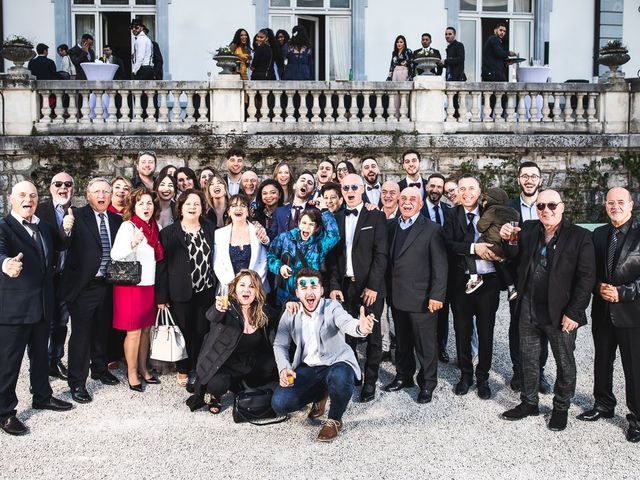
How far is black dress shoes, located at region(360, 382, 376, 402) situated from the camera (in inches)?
251

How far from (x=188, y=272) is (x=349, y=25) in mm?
10059

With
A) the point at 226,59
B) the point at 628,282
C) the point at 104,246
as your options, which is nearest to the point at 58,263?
the point at 104,246

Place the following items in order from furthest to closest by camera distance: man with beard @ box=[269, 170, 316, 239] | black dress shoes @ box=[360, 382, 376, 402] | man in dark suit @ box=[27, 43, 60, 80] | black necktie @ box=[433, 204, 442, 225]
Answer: man in dark suit @ box=[27, 43, 60, 80], black necktie @ box=[433, 204, 442, 225], man with beard @ box=[269, 170, 316, 239], black dress shoes @ box=[360, 382, 376, 402]

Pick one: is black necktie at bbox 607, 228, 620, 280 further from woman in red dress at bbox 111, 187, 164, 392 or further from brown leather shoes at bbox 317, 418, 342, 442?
woman in red dress at bbox 111, 187, 164, 392

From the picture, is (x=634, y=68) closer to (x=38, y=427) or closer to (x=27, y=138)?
(x=27, y=138)

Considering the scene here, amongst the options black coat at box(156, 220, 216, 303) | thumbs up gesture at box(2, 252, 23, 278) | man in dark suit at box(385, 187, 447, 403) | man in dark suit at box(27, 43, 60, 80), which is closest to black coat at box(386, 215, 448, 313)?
man in dark suit at box(385, 187, 447, 403)

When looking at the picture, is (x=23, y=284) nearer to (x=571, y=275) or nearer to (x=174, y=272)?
(x=174, y=272)

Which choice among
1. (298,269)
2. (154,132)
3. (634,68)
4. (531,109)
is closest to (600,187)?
(531,109)

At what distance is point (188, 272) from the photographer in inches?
259

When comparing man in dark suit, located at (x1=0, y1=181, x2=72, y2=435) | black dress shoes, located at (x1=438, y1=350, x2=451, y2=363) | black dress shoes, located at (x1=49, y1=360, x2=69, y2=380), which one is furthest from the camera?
black dress shoes, located at (x1=438, y1=350, x2=451, y2=363)

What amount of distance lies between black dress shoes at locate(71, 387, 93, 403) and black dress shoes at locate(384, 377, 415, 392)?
2.42m

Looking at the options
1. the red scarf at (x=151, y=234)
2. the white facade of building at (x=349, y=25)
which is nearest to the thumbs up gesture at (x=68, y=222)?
the red scarf at (x=151, y=234)

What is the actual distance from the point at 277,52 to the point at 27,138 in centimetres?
406

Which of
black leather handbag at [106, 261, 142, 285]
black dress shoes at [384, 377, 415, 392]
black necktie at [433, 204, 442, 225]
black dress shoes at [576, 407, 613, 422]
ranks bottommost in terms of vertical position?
black dress shoes at [576, 407, 613, 422]
